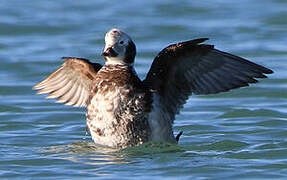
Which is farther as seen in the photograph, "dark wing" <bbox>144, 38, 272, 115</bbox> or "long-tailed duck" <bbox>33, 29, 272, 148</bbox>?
"dark wing" <bbox>144, 38, 272, 115</bbox>

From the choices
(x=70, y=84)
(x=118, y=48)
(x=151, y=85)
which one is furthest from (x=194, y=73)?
(x=70, y=84)

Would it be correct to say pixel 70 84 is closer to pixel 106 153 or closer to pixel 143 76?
pixel 106 153

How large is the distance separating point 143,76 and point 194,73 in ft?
13.5

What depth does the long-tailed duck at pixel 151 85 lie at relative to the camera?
30.7ft

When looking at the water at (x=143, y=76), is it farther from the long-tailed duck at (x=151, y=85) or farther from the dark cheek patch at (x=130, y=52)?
the dark cheek patch at (x=130, y=52)

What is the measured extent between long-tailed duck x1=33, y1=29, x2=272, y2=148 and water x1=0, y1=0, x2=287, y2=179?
10.5 inches

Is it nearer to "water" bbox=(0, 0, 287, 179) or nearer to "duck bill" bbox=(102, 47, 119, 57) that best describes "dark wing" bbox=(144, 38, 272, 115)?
"duck bill" bbox=(102, 47, 119, 57)

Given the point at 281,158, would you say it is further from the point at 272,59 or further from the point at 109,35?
the point at 272,59

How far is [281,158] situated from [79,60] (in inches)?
99.7

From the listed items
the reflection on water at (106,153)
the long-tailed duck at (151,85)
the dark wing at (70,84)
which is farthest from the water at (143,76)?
the dark wing at (70,84)

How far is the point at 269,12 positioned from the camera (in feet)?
59.6

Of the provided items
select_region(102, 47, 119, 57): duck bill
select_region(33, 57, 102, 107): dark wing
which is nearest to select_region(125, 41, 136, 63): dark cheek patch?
select_region(102, 47, 119, 57): duck bill

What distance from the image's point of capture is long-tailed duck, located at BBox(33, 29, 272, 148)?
9.34 m

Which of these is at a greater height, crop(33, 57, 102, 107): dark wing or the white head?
the white head
